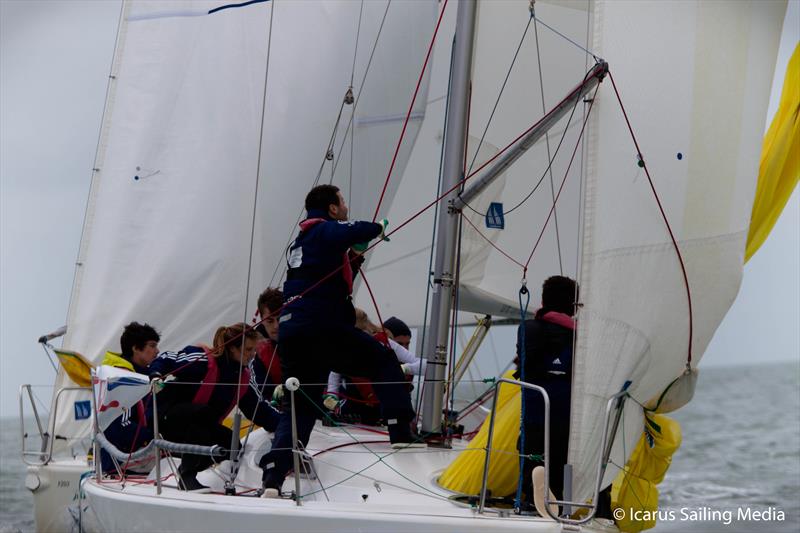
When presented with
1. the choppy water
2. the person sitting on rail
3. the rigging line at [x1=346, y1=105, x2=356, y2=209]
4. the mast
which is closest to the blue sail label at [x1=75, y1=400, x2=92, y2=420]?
the choppy water

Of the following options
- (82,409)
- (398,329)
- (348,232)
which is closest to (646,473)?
(348,232)

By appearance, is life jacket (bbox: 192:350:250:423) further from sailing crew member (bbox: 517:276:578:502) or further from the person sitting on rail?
sailing crew member (bbox: 517:276:578:502)

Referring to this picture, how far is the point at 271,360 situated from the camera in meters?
5.23

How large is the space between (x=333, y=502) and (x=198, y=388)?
1.26m

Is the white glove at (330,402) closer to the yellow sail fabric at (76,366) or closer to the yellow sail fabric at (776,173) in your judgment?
the yellow sail fabric at (776,173)

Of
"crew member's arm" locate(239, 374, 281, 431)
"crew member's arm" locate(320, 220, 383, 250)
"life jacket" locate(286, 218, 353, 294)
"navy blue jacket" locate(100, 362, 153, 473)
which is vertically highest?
"crew member's arm" locate(320, 220, 383, 250)

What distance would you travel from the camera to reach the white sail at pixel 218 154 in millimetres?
7145

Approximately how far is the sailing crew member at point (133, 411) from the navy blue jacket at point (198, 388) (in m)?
0.49

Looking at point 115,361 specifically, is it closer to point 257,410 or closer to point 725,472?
point 257,410

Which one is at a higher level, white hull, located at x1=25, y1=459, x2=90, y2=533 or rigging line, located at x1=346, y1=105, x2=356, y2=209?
rigging line, located at x1=346, y1=105, x2=356, y2=209

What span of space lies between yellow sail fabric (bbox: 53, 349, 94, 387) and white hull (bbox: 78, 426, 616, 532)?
199 centimetres

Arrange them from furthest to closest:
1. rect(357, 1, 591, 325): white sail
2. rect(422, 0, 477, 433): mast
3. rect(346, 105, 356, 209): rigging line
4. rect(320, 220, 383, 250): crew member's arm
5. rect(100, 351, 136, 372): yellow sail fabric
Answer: rect(346, 105, 356, 209): rigging line → rect(357, 1, 591, 325): white sail → rect(100, 351, 136, 372): yellow sail fabric → rect(422, 0, 477, 433): mast → rect(320, 220, 383, 250): crew member's arm

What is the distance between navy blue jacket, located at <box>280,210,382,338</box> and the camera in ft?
14.5

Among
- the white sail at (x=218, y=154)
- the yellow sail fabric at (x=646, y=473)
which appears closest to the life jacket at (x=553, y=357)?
the yellow sail fabric at (x=646, y=473)
